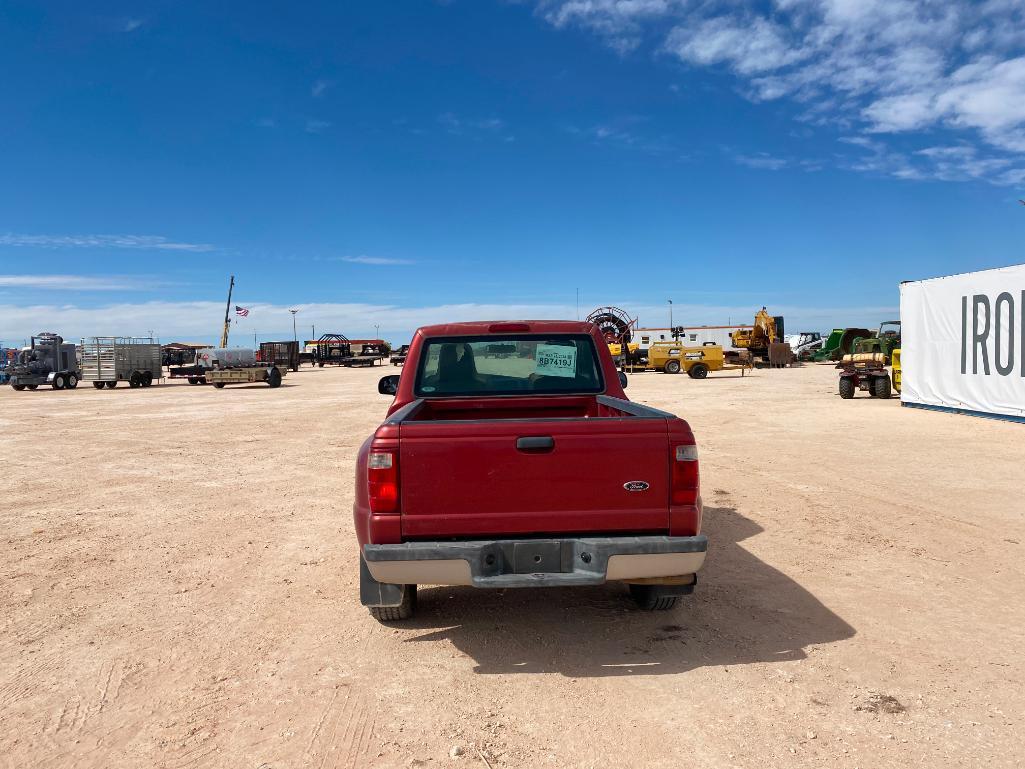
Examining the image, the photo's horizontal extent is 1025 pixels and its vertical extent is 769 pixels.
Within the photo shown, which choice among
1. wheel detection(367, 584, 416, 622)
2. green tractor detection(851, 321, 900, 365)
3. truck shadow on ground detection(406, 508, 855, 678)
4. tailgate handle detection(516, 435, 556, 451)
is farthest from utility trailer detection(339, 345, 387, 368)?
tailgate handle detection(516, 435, 556, 451)

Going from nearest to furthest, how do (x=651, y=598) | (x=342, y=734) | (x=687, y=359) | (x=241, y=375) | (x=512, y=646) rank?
(x=342, y=734), (x=512, y=646), (x=651, y=598), (x=241, y=375), (x=687, y=359)

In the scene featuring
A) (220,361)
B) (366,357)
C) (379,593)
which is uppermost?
(366,357)

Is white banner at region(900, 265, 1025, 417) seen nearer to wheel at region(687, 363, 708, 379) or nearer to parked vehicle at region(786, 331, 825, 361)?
wheel at region(687, 363, 708, 379)

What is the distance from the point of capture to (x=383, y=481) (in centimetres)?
348

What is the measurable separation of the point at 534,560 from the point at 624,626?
1121mm

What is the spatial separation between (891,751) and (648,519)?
142 centimetres

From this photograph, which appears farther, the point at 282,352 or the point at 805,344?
the point at 805,344

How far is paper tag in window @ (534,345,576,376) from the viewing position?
5320mm

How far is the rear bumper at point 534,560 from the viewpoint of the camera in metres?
3.47

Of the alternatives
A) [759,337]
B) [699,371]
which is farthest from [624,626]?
[759,337]

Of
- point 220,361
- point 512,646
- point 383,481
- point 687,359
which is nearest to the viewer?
point 383,481

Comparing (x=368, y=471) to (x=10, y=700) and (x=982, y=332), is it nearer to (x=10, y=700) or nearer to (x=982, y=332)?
(x=10, y=700)

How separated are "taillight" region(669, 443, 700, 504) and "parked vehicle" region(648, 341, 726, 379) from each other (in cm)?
3290

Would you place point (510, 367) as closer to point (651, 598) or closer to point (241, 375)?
point (651, 598)
